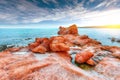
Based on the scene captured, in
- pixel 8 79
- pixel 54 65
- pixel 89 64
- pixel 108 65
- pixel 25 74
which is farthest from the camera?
pixel 89 64

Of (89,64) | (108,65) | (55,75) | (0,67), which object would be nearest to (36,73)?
(55,75)

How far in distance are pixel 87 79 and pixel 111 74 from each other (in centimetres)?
453

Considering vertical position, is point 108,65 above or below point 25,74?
below

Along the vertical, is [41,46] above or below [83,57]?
above

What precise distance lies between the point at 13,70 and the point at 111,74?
45.1 ft

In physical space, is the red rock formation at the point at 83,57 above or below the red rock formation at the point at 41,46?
below

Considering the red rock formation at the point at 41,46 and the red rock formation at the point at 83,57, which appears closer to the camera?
the red rock formation at the point at 83,57

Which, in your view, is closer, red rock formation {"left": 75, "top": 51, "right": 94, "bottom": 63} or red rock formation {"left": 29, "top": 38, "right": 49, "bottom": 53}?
red rock formation {"left": 75, "top": 51, "right": 94, "bottom": 63}

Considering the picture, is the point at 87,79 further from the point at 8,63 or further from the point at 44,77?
the point at 8,63

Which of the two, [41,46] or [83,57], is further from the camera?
[41,46]

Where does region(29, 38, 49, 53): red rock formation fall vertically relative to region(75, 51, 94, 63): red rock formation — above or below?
above

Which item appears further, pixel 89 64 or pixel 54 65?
pixel 89 64

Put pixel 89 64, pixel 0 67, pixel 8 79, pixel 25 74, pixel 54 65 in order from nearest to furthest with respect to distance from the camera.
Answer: pixel 8 79 < pixel 25 74 < pixel 0 67 < pixel 54 65 < pixel 89 64

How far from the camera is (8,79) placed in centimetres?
1212
